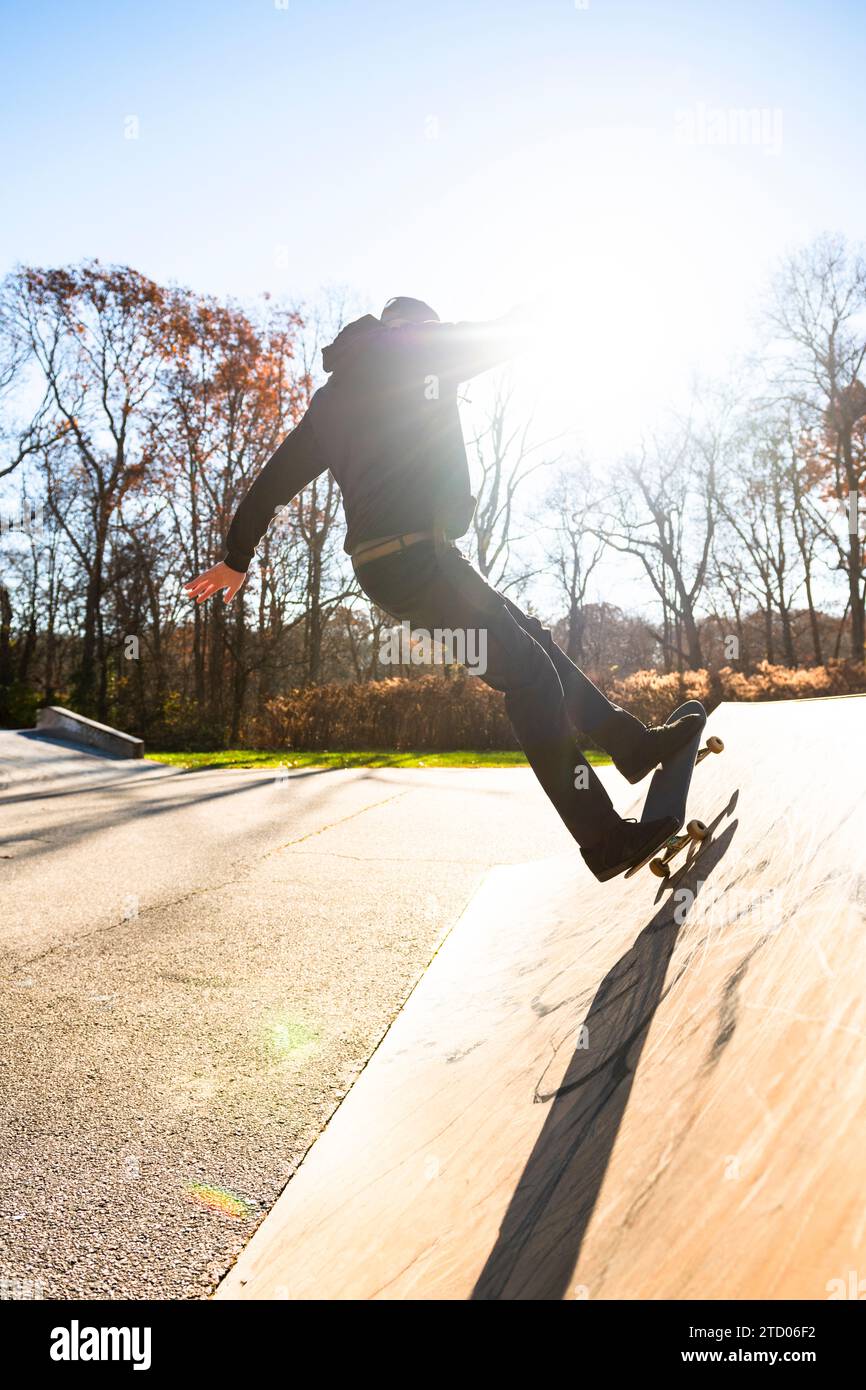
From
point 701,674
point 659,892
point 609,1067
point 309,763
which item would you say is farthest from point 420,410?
point 701,674

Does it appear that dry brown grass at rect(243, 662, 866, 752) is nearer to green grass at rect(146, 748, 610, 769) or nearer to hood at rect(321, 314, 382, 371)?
green grass at rect(146, 748, 610, 769)

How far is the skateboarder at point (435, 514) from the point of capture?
7.24 ft

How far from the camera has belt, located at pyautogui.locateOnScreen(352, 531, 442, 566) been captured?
2266 mm

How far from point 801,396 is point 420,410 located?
25437 millimetres

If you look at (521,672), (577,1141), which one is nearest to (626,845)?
(521,672)

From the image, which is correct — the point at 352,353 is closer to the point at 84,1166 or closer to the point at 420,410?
the point at 420,410

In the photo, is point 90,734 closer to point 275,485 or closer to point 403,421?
point 275,485

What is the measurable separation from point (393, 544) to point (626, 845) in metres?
1.10

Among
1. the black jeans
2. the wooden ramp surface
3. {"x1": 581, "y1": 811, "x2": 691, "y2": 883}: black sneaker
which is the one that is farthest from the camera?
the black jeans

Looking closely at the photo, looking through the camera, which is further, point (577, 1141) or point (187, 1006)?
point (187, 1006)

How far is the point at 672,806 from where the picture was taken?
2.15 meters

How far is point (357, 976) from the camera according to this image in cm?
262

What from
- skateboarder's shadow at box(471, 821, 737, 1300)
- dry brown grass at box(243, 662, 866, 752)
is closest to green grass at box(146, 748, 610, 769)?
dry brown grass at box(243, 662, 866, 752)

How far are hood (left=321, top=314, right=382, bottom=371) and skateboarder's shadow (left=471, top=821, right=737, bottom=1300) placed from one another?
1.94 metres
